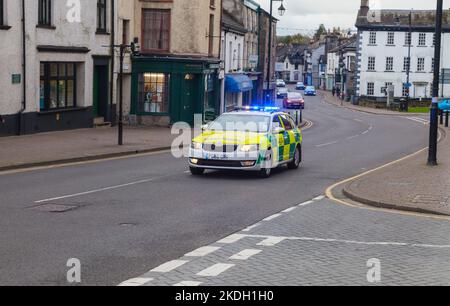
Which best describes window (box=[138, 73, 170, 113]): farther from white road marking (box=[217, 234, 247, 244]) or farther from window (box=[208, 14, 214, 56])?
white road marking (box=[217, 234, 247, 244])

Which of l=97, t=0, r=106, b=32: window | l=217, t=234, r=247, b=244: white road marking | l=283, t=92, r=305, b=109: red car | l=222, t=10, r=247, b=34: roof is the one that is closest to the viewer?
l=217, t=234, r=247, b=244: white road marking

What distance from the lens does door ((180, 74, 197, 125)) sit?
4056 cm

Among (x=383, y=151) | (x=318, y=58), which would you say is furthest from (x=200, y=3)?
(x=318, y=58)

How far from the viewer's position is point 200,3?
1594 inches

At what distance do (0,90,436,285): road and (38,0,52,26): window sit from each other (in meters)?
9.71

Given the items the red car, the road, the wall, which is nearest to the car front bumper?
the road

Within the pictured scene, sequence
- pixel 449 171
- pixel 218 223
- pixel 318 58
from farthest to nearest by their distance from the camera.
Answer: pixel 318 58 < pixel 449 171 < pixel 218 223

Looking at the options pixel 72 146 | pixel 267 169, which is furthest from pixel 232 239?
pixel 72 146

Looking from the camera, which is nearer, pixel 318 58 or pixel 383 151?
pixel 383 151

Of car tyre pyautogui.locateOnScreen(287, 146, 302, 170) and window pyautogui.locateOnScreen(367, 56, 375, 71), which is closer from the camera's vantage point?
car tyre pyautogui.locateOnScreen(287, 146, 302, 170)

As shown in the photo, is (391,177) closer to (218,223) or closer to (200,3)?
(218,223)
